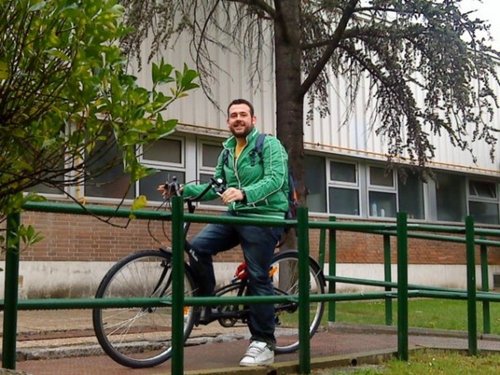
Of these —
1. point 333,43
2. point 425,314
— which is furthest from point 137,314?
point 333,43

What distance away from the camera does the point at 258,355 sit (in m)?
5.25

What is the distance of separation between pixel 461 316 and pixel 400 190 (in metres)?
7.45

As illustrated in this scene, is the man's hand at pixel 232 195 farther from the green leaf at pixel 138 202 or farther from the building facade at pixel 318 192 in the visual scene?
the building facade at pixel 318 192

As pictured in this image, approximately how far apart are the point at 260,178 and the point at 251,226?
0.38 m

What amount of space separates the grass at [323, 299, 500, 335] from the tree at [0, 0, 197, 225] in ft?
19.1

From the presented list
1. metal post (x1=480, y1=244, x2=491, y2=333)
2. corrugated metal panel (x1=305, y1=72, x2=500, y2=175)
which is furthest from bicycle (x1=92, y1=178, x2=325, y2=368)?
corrugated metal panel (x1=305, y1=72, x2=500, y2=175)

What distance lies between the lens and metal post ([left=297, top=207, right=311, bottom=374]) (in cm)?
533

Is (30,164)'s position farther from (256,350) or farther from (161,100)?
(256,350)

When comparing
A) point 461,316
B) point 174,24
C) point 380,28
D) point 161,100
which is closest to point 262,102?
point 174,24

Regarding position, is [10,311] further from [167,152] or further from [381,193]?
[381,193]

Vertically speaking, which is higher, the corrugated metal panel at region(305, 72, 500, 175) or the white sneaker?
the corrugated metal panel at region(305, 72, 500, 175)

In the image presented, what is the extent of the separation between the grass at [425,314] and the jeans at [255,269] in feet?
9.52

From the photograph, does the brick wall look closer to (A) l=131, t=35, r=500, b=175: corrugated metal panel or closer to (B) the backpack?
(A) l=131, t=35, r=500, b=175: corrugated metal panel

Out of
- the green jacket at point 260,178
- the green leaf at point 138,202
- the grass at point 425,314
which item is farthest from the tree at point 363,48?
the green leaf at point 138,202
